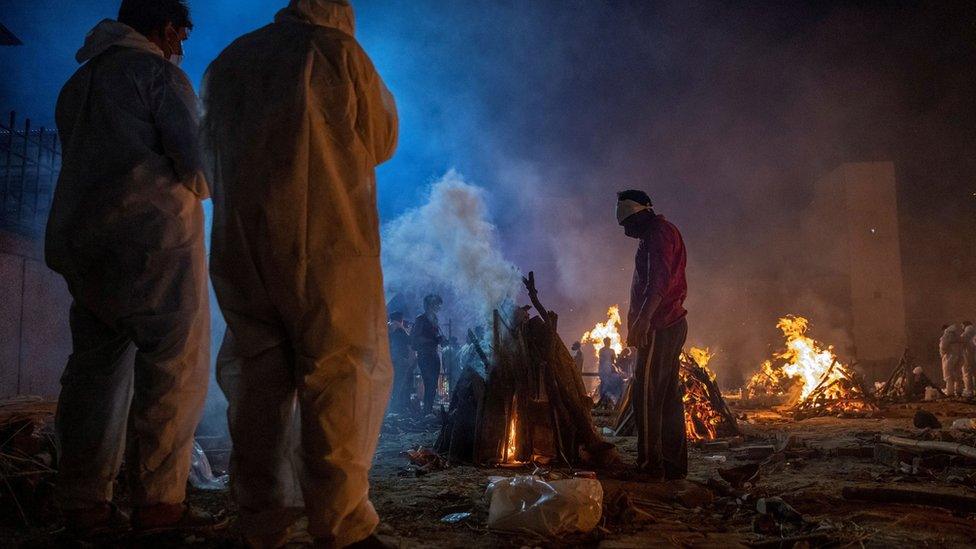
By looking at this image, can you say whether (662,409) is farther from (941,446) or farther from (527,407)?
(941,446)

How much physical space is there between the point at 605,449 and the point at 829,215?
2544 cm

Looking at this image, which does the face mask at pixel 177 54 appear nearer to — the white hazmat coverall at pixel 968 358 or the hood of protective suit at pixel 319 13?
the hood of protective suit at pixel 319 13

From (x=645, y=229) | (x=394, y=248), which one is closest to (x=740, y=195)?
(x=394, y=248)

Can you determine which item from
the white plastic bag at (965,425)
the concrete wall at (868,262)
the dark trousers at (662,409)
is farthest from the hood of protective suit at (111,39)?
the concrete wall at (868,262)

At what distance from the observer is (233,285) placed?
1.94 metres

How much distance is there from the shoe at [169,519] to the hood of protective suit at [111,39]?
198cm

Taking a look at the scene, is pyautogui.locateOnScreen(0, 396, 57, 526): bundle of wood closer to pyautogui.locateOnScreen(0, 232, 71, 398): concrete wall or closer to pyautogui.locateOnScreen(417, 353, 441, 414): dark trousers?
pyautogui.locateOnScreen(0, 232, 71, 398): concrete wall

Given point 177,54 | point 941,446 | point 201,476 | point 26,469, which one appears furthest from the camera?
point 941,446

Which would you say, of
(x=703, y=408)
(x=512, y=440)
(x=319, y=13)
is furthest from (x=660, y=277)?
(x=703, y=408)

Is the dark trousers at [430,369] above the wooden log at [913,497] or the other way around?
above

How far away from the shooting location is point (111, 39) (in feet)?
8.40

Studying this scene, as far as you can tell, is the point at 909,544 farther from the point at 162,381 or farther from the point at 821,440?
the point at 821,440

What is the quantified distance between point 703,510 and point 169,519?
9.55 ft

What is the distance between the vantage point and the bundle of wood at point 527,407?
5219 mm
